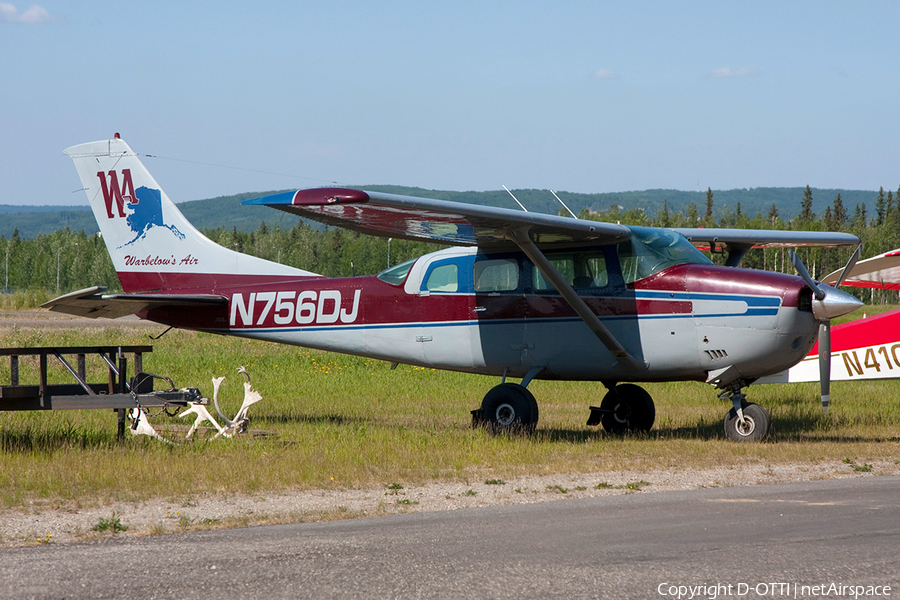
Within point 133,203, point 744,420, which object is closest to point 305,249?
point 133,203

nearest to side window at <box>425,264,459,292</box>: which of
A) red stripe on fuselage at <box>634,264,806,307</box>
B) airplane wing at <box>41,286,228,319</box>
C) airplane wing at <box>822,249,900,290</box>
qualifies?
red stripe on fuselage at <box>634,264,806,307</box>

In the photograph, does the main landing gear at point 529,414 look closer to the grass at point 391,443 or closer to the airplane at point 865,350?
the grass at point 391,443

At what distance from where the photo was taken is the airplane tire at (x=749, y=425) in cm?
1105

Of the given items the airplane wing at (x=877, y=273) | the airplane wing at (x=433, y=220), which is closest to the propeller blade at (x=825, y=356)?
the airplane wing at (x=877, y=273)

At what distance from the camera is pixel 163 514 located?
6.95 meters

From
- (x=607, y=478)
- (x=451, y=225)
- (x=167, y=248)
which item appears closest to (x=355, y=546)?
(x=607, y=478)

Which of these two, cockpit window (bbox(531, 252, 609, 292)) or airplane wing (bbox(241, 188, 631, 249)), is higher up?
airplane wing (bbox(241, 188, 631, 249))

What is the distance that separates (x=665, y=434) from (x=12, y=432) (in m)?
8.43

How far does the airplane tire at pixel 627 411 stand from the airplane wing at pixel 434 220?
101 inches

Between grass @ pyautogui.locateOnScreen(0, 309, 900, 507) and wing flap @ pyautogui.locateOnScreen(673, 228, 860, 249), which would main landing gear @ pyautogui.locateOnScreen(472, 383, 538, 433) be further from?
wing flap @ pyautogui.locateOnScreen(673, 228, 860, 249)

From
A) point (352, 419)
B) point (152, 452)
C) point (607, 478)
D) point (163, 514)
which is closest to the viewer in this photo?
point (163, 514)

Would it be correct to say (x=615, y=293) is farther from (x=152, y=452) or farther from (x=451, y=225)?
(x=152, y=452)

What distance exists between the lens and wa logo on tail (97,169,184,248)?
14.1 m

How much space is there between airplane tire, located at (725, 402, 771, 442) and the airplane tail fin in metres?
6.70
